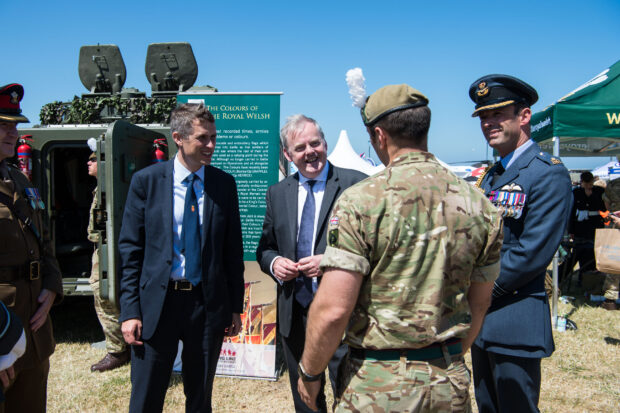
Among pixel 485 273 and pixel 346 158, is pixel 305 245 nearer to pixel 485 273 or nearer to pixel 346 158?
pixel 485 273

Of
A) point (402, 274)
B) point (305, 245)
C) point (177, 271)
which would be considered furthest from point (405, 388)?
point (177, 271)

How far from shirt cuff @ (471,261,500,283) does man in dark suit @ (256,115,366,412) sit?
1053 millimetres

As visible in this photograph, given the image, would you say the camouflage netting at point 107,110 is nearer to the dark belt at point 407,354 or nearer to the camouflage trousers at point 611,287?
the dark belt at point 407,354

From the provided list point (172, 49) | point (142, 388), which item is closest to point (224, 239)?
point (142, 388)

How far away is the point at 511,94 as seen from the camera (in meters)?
2.22

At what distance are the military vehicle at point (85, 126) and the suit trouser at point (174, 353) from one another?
2.00 m

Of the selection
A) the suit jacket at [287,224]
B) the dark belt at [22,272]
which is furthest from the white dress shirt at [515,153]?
the dark belt at [22,272]

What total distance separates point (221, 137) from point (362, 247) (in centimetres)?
298

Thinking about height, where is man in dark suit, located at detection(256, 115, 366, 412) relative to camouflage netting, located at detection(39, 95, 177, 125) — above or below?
below

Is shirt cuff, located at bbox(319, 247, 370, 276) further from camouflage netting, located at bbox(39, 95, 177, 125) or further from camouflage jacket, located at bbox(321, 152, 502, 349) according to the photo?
camouflage netting, located at bbox(39, 95, 177, 125)

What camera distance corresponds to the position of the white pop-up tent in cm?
1261

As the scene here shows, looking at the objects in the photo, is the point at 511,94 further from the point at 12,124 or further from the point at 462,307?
the point at 12,124

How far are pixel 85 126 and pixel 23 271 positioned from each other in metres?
3.13

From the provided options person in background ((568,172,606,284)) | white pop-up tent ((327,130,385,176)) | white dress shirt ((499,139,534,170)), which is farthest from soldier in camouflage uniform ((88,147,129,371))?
white pop-up tent ((327,130,385,176))
